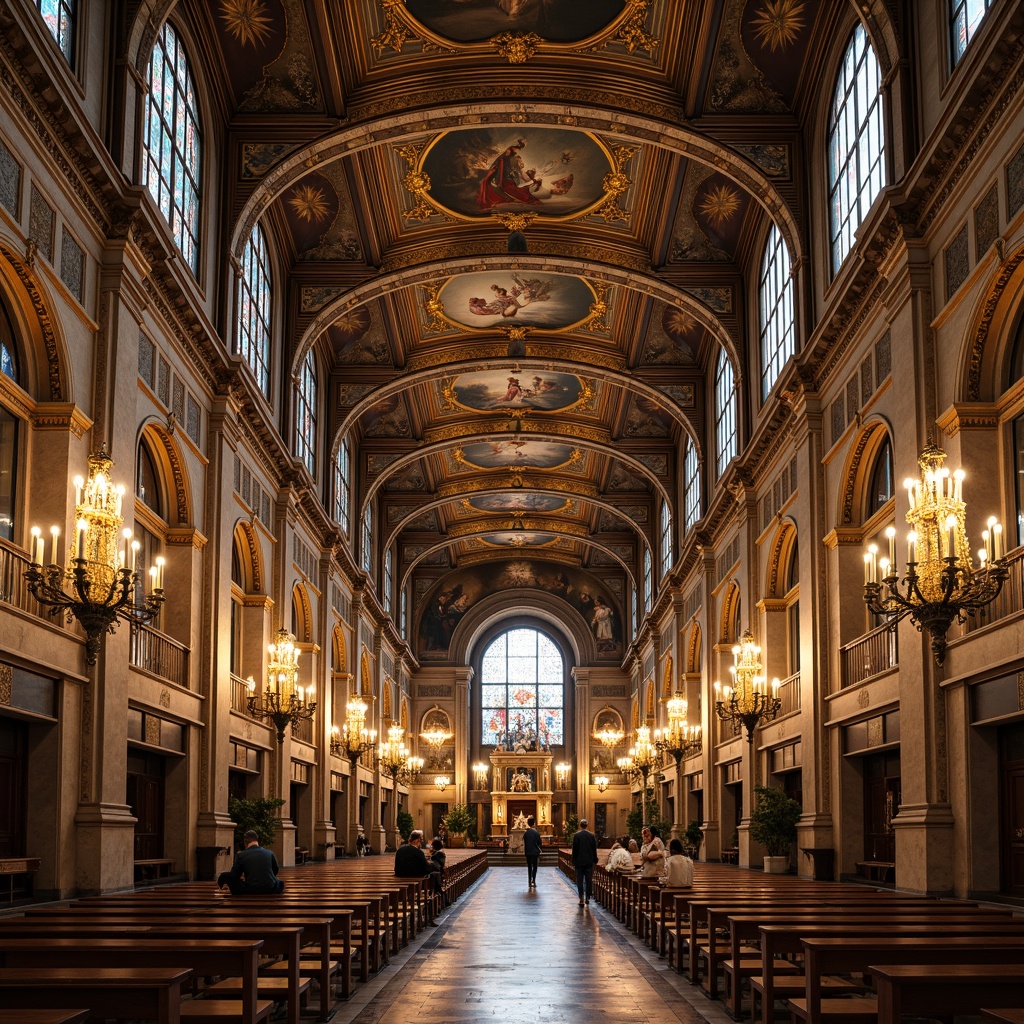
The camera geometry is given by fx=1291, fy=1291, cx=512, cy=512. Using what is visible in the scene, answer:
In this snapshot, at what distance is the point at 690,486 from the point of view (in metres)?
39.7

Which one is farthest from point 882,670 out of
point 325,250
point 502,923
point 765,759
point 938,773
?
point 325,250

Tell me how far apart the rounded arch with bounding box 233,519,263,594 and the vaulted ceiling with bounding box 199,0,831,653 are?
17.1 feet

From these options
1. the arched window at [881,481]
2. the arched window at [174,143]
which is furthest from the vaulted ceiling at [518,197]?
the arched window at [881,481]

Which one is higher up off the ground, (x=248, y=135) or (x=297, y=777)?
(x=248, y=135)

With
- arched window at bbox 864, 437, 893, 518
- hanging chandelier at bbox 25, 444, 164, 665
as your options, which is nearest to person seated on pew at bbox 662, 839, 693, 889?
arched window at bbox 864, 437, 893, 518

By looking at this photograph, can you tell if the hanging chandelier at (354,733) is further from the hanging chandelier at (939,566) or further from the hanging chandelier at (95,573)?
the hanging chandelier at (939,566)

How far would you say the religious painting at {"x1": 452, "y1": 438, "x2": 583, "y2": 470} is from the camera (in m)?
45.1

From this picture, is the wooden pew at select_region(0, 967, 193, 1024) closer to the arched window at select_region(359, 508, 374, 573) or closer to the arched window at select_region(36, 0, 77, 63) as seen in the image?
the arched window at select_region(36, 0, 77, 63)

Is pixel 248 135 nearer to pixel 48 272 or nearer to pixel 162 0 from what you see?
pixel 162 0

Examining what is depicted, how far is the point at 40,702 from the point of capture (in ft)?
49.5

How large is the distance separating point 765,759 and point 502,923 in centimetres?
876

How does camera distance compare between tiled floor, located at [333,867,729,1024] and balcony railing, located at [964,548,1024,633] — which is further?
balcony railing, located at [964,548,1024,633]

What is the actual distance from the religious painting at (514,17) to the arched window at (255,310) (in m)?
6.00

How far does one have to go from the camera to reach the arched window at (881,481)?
20.1 m
